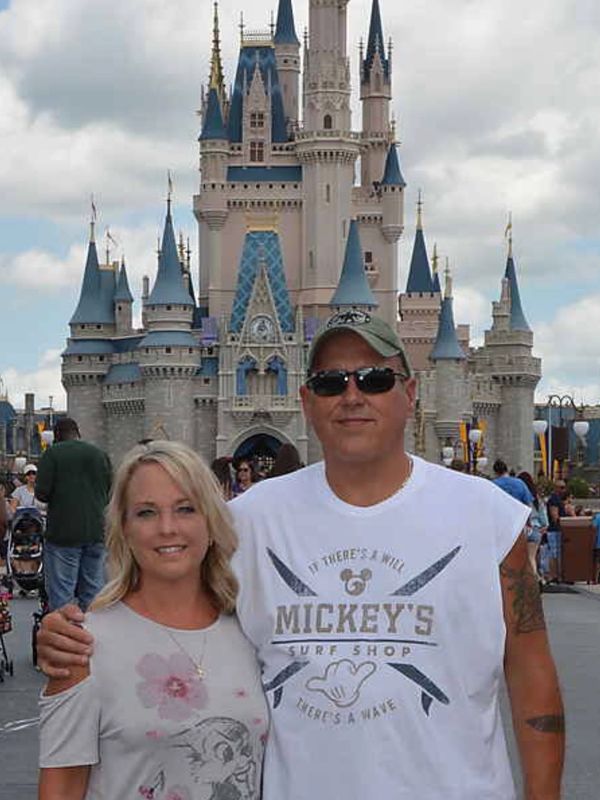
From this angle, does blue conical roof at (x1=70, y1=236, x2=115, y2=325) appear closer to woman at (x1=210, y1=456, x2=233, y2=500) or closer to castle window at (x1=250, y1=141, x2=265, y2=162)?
castle window at (x1=250, y1=141, x2=265, y2=162)

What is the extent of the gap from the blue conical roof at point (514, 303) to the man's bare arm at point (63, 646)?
70278 millimetres

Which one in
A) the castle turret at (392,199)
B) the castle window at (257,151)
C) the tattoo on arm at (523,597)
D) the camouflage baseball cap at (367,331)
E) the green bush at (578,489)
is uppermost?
the castle window at (257,151)

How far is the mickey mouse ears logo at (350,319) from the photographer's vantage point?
3.12 metres

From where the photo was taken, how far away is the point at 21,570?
12.5m

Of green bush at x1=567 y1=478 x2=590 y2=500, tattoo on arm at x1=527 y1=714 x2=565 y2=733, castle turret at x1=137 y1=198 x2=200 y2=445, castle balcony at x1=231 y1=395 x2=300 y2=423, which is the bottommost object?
tattoo on arm at x1=527 y1=714 x2=565 y2=733

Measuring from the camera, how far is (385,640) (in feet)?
9.55

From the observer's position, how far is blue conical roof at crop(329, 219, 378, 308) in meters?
64.7

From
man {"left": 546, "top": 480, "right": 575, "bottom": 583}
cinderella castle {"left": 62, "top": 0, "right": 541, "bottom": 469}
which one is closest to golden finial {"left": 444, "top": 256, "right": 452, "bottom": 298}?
cinderella castle {"left": 62, "top": 0, "right": 541, "bottom": 469}

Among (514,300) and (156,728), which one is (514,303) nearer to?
(514,300)

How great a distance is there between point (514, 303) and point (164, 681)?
71718mm

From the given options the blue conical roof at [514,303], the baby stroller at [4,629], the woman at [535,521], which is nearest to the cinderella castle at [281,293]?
the blue conical roof at [514,303]

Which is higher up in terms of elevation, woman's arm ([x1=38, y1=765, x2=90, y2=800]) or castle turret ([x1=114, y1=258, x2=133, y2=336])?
castle turret ([x1=114, y1=258, x2=133, y2=336])

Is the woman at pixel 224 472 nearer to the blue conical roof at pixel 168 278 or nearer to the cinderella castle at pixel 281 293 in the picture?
the cinderella castle at pixel 281 293

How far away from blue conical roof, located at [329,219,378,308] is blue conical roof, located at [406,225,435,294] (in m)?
8.52
